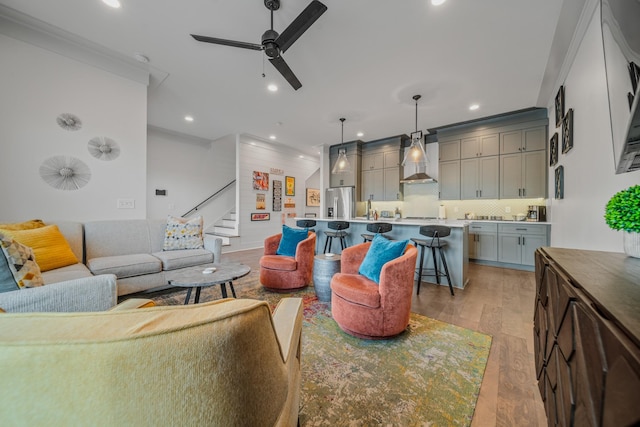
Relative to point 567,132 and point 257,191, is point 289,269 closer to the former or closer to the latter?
point 567,132

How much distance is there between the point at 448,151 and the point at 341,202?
290 centimetres

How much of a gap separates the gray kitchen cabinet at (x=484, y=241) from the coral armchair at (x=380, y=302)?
140 inches

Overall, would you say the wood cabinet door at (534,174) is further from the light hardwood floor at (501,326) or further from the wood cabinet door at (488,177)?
the light hardwood floor at (501,326)

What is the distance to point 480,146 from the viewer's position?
4.86 m

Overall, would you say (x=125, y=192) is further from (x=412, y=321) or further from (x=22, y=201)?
(x=412, y=321)

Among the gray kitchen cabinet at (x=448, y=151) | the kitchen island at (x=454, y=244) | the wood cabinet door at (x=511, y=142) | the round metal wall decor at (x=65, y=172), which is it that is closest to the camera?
the round metal wall decor at (x=65, y=172)

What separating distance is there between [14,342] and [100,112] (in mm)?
3965

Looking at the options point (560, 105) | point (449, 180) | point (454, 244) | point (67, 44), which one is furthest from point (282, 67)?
point (449, 180)

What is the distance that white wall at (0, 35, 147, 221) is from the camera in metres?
2.57

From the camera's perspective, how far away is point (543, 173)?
167 inches

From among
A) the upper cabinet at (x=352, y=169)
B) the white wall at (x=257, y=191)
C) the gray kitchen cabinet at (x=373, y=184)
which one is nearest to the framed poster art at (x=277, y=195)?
the white wall at (x=257, y=191)

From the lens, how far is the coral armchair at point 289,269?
296 cm

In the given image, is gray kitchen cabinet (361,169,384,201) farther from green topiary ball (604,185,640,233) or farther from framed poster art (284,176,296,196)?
green topiary ball (604,185,640,233)

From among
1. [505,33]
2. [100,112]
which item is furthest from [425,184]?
[100,112]
